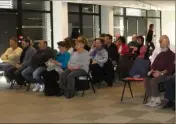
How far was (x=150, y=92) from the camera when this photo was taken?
5.95 m

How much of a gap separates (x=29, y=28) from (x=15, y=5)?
3.16ft

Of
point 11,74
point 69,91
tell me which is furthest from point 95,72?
point 11,74

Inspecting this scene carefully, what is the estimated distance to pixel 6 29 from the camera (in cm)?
1148

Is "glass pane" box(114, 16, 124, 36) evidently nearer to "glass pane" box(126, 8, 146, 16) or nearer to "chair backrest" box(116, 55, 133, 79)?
"glass pane" box(126, 8, 146, 16)

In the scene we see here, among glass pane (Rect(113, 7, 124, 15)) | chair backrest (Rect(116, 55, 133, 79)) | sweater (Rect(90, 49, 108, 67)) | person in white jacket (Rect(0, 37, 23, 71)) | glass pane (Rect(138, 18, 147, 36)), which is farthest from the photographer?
glass pane (Rect(138, 18, 147, 36))

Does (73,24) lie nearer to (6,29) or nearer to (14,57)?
(6,29)

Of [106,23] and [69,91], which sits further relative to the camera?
[106,23]

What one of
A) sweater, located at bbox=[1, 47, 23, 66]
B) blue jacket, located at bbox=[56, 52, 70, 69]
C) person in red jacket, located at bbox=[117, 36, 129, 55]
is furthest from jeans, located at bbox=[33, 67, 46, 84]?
person in red jacket, located at bbox=[117, 36, 129, 55]

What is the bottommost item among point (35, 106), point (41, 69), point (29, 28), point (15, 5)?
point (35, 106)

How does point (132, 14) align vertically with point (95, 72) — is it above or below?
above

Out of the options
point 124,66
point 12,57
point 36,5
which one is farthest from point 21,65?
point 36,5

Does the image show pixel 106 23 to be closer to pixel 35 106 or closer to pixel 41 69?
pixel 41 69

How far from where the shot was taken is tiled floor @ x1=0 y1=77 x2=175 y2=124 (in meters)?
5.14

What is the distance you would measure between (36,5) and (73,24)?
2.03 meters
